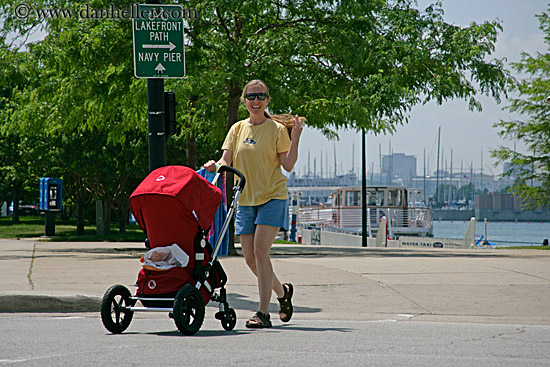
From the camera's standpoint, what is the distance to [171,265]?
5625 mm

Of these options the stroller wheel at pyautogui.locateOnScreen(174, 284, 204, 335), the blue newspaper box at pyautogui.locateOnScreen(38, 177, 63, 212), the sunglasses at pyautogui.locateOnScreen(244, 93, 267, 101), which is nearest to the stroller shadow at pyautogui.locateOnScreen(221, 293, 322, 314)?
the stroller wheel at pyautogui.locateOnScreen(174, 284, 204, 335)

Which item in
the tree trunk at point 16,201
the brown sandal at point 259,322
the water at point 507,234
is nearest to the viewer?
the brown sandal at point 259,322

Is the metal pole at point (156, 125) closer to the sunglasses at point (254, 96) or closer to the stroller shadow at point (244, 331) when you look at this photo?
the sunglasses at point (254, 96)

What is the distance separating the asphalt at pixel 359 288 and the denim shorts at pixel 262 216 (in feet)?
4.87

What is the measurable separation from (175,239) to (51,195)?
840 inches

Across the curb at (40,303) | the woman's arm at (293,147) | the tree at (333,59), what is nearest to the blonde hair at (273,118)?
the woman's arm at (293,147)

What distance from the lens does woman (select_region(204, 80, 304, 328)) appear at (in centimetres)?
609

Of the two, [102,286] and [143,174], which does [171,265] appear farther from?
[143,174]

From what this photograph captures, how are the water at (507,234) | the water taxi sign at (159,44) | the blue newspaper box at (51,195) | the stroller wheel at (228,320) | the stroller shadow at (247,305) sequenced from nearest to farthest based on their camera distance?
the stroller wheel at (228,320) < the stroller shadow at (247,305) < the water taxi sign at (159,44) < the blue newspaper box at (51,195) < the water at (507,234)

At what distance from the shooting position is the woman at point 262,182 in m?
6.09

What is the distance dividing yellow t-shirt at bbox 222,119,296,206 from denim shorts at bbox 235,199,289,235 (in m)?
0.05

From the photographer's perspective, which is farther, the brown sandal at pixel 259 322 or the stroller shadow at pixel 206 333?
the brown sandal at pixel 259 322

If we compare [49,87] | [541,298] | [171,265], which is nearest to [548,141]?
[49,87]

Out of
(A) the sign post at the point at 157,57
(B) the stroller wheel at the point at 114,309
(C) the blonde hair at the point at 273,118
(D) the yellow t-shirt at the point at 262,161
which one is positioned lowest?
(B) the stroller wheel at the point at 114,309
